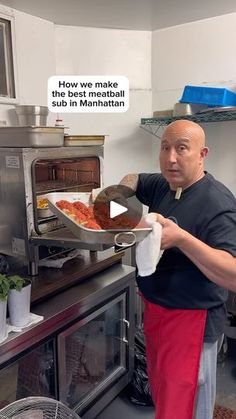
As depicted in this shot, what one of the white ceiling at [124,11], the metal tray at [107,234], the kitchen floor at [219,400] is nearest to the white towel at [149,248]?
the metal tray at [107,234]

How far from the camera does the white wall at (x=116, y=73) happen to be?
217 cm

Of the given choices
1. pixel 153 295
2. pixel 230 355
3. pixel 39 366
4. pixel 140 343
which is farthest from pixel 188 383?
pixel 230 355

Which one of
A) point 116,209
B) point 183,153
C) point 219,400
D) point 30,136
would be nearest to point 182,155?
point 183,153

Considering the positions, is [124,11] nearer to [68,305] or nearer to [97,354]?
[68,305]

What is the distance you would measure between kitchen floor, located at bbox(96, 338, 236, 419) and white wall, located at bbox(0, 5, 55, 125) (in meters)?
1.62

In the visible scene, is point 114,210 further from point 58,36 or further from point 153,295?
point 58,36

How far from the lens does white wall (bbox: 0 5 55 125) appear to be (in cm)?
186

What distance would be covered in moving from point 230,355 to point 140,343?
2.34 ft

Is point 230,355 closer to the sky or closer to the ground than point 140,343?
closer to the ground

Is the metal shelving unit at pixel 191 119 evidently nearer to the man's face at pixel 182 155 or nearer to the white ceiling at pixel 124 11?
the white ceiling at pixel 124 11

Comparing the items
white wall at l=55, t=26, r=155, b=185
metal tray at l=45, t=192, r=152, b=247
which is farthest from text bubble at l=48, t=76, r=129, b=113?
metal tray at l=45, t=192, r=152, b=247

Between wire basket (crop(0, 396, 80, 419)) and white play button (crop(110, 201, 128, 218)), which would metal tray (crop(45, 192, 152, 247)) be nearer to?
white play button (crop(110, 201, 128, 218))

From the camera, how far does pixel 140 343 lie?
199 cm

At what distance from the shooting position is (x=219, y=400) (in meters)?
1.89
